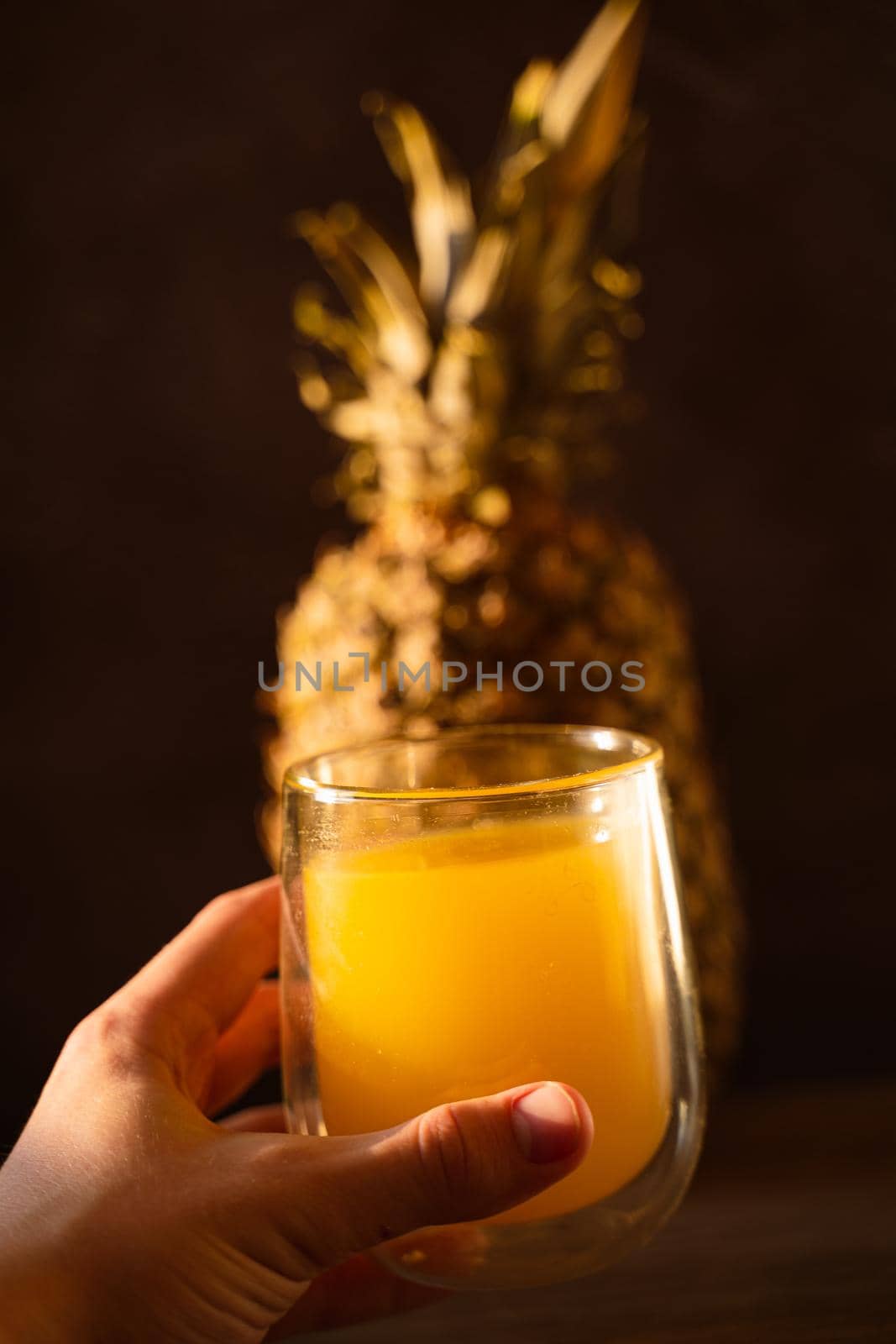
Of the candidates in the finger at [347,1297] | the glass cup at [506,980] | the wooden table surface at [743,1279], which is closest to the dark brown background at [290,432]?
the wooden table surface at [743,1279]

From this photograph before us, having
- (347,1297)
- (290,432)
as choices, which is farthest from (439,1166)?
(290,432)

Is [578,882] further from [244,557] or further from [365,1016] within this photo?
[244,557]

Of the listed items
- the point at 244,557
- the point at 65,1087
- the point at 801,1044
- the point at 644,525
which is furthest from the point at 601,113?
the point at 801,1044

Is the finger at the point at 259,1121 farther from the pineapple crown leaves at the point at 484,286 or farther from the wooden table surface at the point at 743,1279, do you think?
the pineapple crown leaves at the point at 484,286

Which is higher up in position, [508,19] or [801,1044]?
[508,19]

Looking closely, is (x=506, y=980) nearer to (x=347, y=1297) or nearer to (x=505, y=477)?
(x=347, y=1297)

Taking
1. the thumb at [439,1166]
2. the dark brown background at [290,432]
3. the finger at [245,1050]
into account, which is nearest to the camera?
the thumb at [439,1166]
